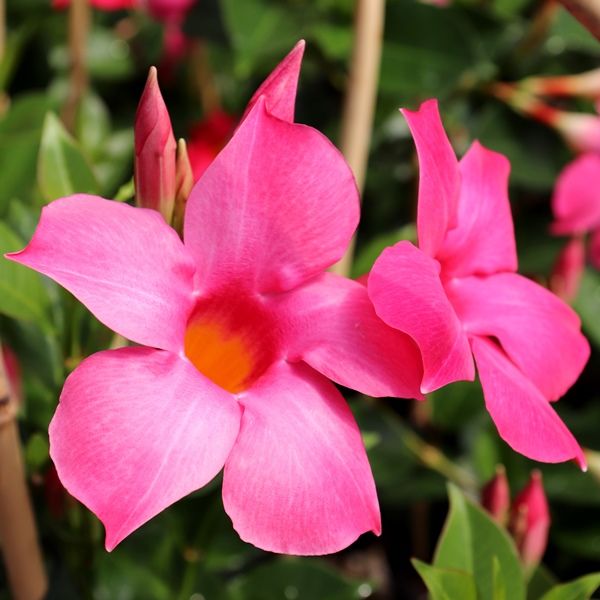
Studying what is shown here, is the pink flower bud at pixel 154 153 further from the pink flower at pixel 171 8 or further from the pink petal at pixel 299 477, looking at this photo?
the pink flower at pixel 171 8

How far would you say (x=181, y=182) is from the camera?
0.52m

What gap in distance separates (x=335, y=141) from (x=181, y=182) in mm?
650

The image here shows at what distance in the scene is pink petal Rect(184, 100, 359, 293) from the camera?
451mm

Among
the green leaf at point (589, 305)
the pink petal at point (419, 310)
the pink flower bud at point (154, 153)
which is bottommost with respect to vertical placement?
the green leaf at point (589, 305)

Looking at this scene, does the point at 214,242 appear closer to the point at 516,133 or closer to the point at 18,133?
the point at 18,133

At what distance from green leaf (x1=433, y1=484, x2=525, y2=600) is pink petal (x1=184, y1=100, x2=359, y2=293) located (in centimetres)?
24

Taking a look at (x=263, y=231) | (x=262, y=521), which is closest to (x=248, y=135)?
(x=263, y=231)

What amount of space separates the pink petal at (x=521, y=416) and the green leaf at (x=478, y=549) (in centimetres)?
→ 17

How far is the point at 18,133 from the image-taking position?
92 cm

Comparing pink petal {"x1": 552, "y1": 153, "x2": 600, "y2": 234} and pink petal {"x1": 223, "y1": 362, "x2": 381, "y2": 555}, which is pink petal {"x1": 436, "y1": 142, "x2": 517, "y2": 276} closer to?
pink petal {"x1": 223, "y1": 362, "x2": 381, "y2": 555}

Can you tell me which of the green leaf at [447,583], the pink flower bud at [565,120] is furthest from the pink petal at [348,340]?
the pink flower bud at [565,120]

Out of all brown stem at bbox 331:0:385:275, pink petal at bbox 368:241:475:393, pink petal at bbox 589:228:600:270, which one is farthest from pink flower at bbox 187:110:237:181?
pink petal at bbox 368:241:475:393

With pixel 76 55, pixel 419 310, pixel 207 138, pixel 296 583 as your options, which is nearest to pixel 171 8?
pixel 207 138

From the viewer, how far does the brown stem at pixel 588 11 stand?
49cm
